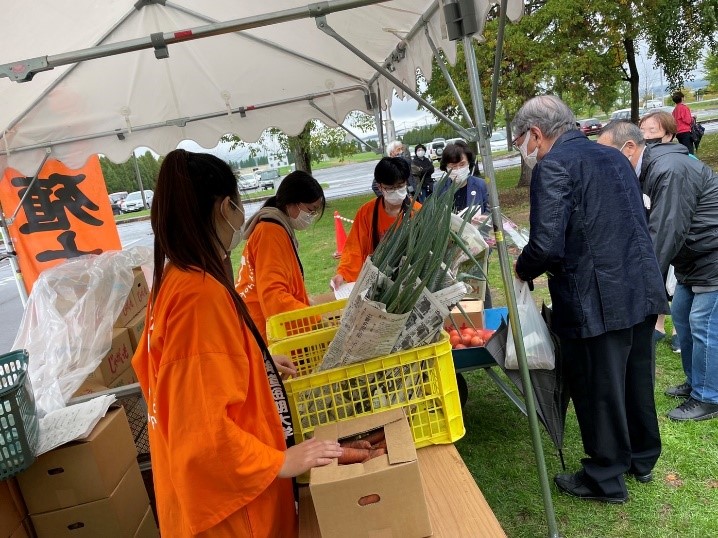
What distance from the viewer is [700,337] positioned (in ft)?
10.4

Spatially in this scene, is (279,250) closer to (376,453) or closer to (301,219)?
(301,219)

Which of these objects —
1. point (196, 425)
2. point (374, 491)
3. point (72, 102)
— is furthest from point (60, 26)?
point (374, 491)

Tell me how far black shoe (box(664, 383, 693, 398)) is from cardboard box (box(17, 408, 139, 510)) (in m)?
3.43

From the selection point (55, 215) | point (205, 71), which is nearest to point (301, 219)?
point (205, 71)

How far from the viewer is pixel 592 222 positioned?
7.59ft

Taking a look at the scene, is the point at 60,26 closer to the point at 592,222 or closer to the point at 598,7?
the point at 592,222

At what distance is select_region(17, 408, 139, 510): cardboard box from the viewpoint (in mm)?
2266

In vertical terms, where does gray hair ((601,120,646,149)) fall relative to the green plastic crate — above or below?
above

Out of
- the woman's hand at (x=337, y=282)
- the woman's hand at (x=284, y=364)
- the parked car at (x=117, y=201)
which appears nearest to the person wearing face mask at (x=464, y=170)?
the woman's hand at (x=337, y=282)

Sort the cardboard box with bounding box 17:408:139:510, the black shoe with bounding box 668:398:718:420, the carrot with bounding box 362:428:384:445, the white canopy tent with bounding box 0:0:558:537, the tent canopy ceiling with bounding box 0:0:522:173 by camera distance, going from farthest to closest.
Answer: the black shoe with bounding box 668:398:718:420 → the tent canopy ceiling with bounding box 0:0:522:173 → the cardboard box with bounding box 17:408:139:510 → the white canopy tent with bounding box 0:0:558:537 → the carrot with bounding box 362:428:384:445

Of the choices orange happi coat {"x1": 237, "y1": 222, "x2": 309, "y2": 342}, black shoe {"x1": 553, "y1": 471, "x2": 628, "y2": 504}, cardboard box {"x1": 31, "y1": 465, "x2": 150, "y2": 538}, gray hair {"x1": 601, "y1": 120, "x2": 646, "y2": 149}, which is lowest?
black shoe {"x1": 553, "y1": 471, "x2": 628, "y2": 504}

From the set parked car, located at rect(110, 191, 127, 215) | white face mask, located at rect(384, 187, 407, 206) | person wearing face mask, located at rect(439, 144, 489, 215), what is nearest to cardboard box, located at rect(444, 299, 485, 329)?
white face mask, located at rect(384, 187, 407, 206)

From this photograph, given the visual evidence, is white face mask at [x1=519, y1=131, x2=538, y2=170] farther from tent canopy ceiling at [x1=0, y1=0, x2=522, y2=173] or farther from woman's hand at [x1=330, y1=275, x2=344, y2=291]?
woman's hand at [x1=330, y1=275, x2=344, y2=291]

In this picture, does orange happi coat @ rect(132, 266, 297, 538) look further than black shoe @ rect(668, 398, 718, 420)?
No
